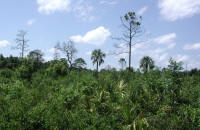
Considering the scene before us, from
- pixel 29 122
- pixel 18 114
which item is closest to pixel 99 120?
pixel 29 122

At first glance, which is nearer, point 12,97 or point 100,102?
point 100,102

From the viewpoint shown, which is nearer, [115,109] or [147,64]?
[115,109]

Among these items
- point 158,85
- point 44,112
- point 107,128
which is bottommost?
point 107,128

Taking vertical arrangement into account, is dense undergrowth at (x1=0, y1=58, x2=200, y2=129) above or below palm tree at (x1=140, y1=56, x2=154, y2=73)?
below

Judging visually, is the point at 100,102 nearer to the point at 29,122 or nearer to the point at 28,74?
the point at 29,122

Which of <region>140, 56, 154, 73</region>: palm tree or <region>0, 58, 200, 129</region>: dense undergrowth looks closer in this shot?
<region>0, 58, 200, 129</region>: dense undergrowth

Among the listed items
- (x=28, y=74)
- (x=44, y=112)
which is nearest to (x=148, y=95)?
(x=44, y=112)

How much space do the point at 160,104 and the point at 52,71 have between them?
1291 cm

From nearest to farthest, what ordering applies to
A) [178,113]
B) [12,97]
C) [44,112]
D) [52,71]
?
1. [44,112]
2. [178,113]
3. [12,97]
4. [52,71]

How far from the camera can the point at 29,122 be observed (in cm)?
525

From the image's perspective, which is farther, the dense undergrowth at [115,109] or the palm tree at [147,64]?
the palm tree at [147,64]

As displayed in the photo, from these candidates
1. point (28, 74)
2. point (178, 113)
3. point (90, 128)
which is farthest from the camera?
point (28, 74)

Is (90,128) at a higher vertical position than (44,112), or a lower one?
lower

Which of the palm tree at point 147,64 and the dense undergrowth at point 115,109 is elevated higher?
the palm tree at point 147,64
